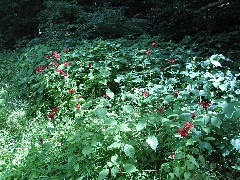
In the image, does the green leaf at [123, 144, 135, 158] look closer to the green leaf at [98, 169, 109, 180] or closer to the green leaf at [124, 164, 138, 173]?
the green leaf at [124, 164, 138, 173]

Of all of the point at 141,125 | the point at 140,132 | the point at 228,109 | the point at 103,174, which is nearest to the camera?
the point at 228,109

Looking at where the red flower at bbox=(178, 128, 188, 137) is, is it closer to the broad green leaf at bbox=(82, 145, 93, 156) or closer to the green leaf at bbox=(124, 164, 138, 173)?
the green leaf at bbox=(124, 164, 138, 173)

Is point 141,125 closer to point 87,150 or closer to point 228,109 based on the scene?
point 87,150

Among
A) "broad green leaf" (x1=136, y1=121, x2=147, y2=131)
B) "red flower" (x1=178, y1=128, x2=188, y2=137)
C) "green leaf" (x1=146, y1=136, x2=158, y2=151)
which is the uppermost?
"broad green leaf" (x1=136, y1=121, x2=147, y2=131)

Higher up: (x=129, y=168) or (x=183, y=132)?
(x=183, y=132)

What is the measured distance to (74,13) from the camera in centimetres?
859

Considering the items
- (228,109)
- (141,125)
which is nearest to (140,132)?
(141,125)

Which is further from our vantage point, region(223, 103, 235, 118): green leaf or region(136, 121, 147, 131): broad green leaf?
region(136, 121, 147, 131): broad green leaf

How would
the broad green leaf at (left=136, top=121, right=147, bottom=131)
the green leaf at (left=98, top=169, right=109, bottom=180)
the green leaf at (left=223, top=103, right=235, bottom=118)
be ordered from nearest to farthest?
1. the green leaf at (left=223, top=103, right=235, bottom=118)
2. the green leaf at (left=98, top=169, right=109, bottom=180)
3. the broad green leaf at (left=136, top=121, right=147, bottom=131)

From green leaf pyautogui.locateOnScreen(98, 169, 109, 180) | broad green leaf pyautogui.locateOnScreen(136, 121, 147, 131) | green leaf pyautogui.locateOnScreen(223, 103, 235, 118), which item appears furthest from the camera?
broad green leaf pyautogui.locateOnScreen(136, 121, 147, 131)

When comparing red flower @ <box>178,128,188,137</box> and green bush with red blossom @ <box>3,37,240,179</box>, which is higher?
red flower @ <box>178,128,188,137</box>

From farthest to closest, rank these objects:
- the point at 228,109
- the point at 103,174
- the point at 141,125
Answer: the point at 141,125
the point at 103,174
the point at 228,109

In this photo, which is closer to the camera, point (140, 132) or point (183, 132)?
point (183, 132)

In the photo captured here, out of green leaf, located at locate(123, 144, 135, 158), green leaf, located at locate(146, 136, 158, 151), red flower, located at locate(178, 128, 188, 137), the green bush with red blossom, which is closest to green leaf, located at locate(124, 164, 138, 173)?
the green bush with red blossom
